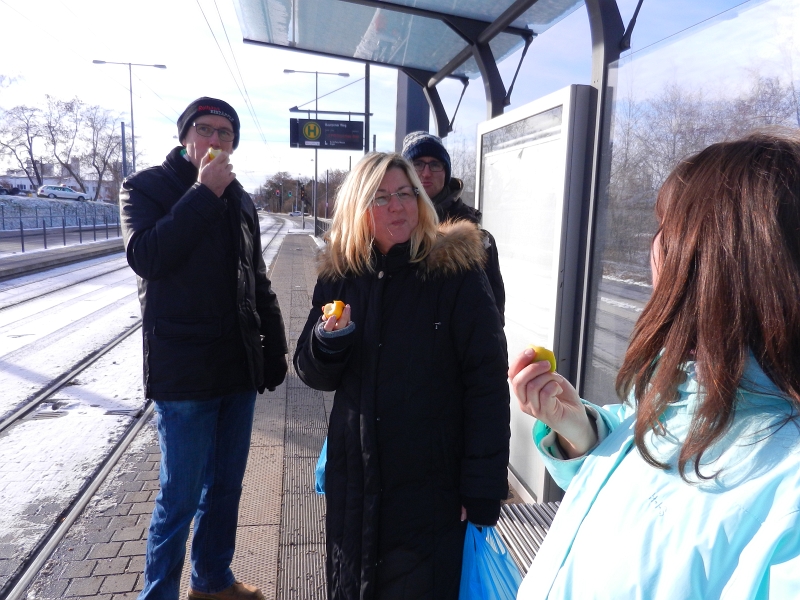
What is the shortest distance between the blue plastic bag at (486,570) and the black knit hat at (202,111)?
1.98 meters

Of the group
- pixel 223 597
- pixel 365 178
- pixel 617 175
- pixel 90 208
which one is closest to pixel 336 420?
pixel 365 178

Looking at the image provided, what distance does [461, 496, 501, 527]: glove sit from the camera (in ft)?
6.45

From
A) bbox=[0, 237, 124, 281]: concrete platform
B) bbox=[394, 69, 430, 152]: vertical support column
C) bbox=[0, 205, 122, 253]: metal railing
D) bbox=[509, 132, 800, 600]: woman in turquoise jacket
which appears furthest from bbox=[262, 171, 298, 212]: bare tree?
bbox=[509, 132, 800, 600]: woman in turquoise jacket

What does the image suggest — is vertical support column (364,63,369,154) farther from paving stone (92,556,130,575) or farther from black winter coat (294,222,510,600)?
black winter coat (294,222,510,600)

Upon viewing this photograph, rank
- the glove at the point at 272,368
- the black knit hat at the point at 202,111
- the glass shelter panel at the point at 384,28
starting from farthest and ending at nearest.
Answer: the glass shelter panel at the point at 384,28
the glove at the point at 272,368
the black knit hat at the point at 202,111

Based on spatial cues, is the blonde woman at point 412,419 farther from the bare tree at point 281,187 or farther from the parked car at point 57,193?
the bare tree at point 281,187

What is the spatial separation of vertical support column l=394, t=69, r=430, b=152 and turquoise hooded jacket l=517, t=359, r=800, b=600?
5.76 m

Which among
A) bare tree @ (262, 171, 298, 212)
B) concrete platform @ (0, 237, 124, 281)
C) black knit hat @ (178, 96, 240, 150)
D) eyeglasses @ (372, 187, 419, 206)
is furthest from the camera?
bare tree @ (262, 171, 298, 212)

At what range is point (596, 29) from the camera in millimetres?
2736

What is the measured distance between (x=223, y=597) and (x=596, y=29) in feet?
10.3

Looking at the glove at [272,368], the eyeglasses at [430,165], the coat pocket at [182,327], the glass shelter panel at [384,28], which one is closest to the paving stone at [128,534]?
the glove at [272,368]

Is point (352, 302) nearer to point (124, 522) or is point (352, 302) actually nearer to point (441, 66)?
point (124, 522)

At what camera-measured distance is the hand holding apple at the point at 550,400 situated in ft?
4.24

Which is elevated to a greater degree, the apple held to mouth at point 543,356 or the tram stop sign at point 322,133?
the tram stop sign at point 322,133
